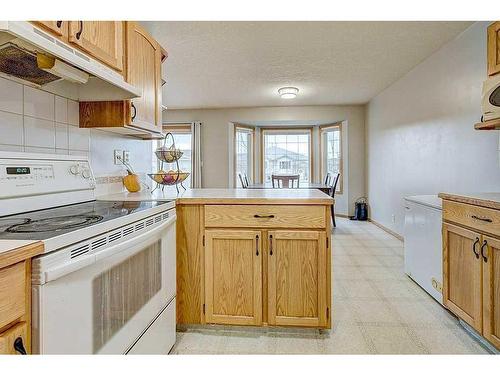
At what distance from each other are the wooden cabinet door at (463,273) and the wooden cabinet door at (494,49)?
3.29 ft

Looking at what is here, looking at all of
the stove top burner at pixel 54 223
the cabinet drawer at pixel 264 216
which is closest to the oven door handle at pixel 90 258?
the stove top burner at pixel 54 223

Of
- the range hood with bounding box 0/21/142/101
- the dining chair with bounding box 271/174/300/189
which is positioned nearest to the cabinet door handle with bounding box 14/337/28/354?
the range hood with bounding box 0/21/142/101

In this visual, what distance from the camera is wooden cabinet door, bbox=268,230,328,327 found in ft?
5.99

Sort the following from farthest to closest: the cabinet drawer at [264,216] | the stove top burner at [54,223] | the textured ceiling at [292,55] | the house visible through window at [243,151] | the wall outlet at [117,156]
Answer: the house visible through window at [243,151] → the textured ceiling at [292,55] → the wall outlet at [117,156] → the cabinet drawer at [264,216] → the stove top burner at [54,223]

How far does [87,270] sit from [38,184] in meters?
0.70

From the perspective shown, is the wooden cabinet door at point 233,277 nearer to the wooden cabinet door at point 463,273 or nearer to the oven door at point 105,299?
the oven door at point 105,299

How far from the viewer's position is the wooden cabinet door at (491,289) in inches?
61.8

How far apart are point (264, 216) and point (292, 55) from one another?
235 cm

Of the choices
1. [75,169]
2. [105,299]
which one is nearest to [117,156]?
[75,169]

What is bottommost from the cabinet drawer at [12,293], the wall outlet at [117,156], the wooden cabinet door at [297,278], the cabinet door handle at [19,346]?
the wooden cabinet door at [297,278]

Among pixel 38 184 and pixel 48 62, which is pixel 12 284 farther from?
pixel 48 62

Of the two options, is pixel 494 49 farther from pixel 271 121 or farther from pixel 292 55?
pixel 271 121

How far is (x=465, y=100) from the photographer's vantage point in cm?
289

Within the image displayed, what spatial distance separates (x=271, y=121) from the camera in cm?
642
